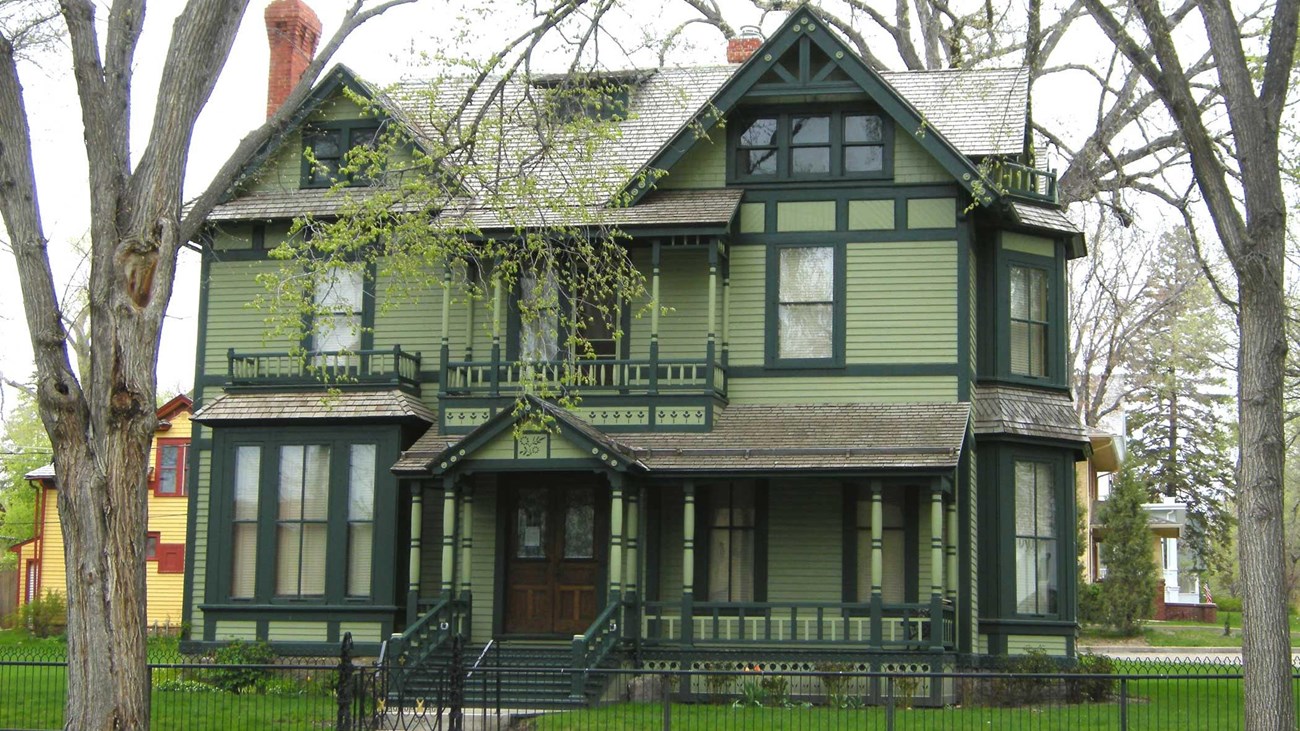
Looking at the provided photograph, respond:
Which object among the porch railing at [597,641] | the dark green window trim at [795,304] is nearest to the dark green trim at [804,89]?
the dark green window trim at [795,304]

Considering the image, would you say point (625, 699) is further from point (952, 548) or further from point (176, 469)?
point (176, 469)

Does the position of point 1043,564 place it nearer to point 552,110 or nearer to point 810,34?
point 810,34

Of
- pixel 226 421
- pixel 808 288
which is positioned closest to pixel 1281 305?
pixel 808 288

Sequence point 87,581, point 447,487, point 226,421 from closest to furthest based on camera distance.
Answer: point 87,581
point 447,487
point 226,421

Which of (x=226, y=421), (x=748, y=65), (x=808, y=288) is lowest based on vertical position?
(x=226, y=421)

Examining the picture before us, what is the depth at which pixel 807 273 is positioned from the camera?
25.2 m

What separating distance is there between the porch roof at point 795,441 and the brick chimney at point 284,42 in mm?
7779

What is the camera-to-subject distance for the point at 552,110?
1906 centimetres

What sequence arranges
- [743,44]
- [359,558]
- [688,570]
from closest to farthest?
[688,570]
[359,558]
[743,44]

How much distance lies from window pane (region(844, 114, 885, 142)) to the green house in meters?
0.05

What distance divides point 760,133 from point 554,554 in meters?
7.13

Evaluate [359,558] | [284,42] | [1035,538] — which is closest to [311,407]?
[359,558]

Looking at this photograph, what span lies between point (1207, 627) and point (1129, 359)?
26.6 ft

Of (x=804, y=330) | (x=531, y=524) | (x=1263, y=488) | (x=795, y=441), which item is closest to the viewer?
(x=1263, y=488)
